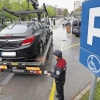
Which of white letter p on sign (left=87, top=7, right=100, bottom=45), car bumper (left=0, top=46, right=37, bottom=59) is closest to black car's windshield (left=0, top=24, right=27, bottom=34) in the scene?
car bumper (left=0, top=46, right=37, bottom=59)

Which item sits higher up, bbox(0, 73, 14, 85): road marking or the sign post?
the sign post

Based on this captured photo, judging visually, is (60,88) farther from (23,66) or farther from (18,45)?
(18,45)

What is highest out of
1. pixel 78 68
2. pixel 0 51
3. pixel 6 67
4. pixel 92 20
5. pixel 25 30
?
pixel 92 20

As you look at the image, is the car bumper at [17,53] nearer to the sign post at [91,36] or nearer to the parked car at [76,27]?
the sign post at [91,36]

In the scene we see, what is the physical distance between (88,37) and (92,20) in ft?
1.06

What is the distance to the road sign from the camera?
9.70 ft

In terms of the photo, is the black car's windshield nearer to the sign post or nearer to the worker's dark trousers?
the worker's dark trousers

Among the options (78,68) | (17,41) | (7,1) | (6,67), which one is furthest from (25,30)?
(7,1)

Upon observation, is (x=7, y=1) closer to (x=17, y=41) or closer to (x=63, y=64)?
(x=17, y=41)

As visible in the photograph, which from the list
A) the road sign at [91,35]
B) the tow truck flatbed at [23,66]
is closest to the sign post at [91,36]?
the road sign at [91,35]

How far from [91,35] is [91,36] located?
0.6 inches

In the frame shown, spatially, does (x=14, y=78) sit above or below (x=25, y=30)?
below

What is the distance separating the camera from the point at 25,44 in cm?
633

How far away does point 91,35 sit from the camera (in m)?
3.14
